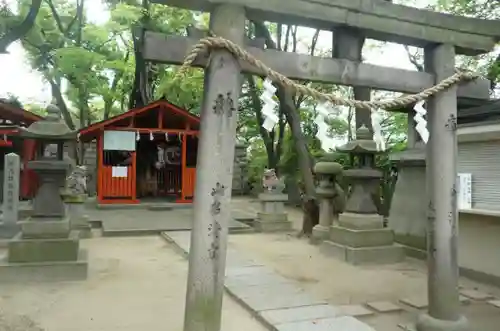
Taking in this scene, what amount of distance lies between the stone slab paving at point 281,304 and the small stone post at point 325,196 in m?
2.79

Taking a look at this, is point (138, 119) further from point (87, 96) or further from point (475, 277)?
point (475, 277)

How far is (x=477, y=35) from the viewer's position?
14.1ft

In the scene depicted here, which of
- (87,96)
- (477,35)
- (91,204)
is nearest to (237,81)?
(477,35)

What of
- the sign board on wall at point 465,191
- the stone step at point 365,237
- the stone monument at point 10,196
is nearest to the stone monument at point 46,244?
the stone monument at point 10,196

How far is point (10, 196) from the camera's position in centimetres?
952

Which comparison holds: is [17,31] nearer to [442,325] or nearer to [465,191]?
[465,191]

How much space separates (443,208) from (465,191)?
272 centimetres

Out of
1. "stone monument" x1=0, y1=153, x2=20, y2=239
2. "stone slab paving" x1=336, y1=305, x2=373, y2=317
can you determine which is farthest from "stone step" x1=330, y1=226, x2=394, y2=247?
"stone monument" x1=0, y1=153, x2=20, y2=239

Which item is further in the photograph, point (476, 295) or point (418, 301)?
point (476, 295)

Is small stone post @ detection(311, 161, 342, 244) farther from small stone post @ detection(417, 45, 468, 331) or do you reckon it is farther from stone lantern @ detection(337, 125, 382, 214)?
small stone post @ detection(417, 45, 468, 331)

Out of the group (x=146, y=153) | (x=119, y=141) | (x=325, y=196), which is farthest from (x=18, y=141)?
(x=325, y=196)

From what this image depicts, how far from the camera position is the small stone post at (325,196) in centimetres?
946

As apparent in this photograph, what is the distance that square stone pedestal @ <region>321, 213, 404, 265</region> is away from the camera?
757cm

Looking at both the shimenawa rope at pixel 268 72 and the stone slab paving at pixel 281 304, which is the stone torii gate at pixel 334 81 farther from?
the stone slab paving at pixel 281 304
